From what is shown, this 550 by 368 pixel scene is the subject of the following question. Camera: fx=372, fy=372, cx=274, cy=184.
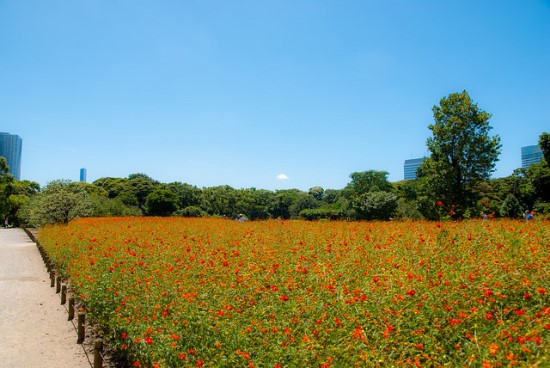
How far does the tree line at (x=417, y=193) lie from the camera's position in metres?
21.2

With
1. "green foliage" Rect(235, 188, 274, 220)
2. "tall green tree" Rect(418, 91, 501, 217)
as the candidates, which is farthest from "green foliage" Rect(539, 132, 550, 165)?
"green foliage" Rect(235, 188, 274, 220)

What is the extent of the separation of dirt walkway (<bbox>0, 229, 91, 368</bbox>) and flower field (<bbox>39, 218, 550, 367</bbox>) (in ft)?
2.79

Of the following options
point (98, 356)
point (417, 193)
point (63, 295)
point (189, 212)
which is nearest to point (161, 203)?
point (189, 212)

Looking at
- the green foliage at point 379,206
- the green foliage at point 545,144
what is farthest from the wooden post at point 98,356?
the green foliage at point 379,206

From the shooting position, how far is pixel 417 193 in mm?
28891

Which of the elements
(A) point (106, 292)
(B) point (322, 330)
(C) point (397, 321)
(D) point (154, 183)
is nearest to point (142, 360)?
(A) point (106, 292)

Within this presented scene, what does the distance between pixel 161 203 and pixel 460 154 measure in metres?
43.1

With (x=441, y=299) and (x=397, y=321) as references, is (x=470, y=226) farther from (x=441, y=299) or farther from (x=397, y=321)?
(x=397, y=321)

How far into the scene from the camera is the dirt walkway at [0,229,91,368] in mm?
5953

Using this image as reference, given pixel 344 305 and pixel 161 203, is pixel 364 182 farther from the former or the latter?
pixel 344 305

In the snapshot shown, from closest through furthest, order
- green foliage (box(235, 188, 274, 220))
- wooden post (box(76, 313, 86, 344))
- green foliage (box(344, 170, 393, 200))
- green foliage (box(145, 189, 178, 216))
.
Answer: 1. wooden post (box(76, 313, 86, 344))
2. green foliage (box(344, 170, 393, 200))
3. green foliage (box(145, 189, 178, 216))
4. green foliage (box(235, 188, 274, 220))

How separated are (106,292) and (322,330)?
4309mm

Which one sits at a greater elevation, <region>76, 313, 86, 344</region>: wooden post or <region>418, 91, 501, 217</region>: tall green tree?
<region>418, 91, 501, 217</region>: tall green tree

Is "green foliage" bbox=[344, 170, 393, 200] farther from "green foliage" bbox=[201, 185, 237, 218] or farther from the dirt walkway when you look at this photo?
the dirt walkway
